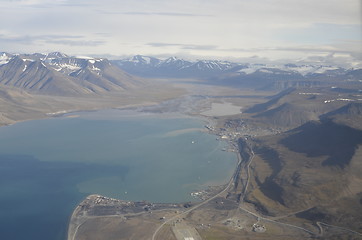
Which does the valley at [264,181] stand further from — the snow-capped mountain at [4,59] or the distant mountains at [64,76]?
the snow-capped mountain at [4,59]

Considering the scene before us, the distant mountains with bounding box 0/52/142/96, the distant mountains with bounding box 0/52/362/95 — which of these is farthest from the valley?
the distant mountains with bounding box 0/52/362/95

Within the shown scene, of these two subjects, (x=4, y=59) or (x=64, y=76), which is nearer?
(x=64, y=76)

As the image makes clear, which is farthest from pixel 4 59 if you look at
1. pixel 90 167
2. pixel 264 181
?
pixel 264 181

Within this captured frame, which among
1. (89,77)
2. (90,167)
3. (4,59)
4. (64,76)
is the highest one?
(4,59)

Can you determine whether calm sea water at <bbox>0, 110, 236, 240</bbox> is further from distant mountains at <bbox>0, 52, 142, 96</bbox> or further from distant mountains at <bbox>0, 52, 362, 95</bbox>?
distant mountains at <bbox>0, 52, 362, 95</bbox>

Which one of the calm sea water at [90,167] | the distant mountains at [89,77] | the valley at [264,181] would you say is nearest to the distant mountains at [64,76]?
the distant mountains at [89,77]

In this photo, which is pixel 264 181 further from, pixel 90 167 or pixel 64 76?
pixel 64 76

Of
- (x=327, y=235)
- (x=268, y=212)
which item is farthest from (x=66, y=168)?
(x=327, y=235)
